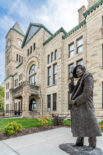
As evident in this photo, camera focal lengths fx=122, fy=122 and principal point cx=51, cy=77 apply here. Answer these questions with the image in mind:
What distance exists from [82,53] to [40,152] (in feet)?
43.1

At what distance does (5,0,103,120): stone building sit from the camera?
43.3ft

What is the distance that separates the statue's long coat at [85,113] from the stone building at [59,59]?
7992mm

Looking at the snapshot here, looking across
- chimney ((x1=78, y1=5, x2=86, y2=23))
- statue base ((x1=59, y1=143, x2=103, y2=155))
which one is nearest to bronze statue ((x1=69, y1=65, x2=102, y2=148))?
statue base ((x1=59, y1=143, x2=103, y2=155))

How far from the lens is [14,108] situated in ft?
98.9

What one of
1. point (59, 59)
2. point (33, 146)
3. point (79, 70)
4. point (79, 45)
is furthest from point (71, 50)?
point (33, 146)

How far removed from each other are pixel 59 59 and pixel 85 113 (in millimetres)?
14870

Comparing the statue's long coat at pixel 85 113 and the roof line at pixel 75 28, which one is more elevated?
the roof line at pixel 75 28

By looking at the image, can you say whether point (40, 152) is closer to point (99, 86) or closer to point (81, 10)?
point (99, 86)

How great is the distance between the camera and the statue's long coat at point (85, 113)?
138 inches

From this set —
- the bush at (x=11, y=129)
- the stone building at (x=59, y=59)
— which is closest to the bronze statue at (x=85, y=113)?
the bush at (x=11, y=129)

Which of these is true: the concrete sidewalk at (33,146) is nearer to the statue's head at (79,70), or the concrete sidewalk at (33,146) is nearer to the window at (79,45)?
the statue's head at (79,70)

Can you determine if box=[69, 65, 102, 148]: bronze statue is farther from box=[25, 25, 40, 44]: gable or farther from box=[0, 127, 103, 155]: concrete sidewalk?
box=[25, 25, 40, 44]: gable

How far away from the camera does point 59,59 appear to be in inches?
711

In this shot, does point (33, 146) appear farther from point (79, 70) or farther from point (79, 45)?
point (79, 45)
